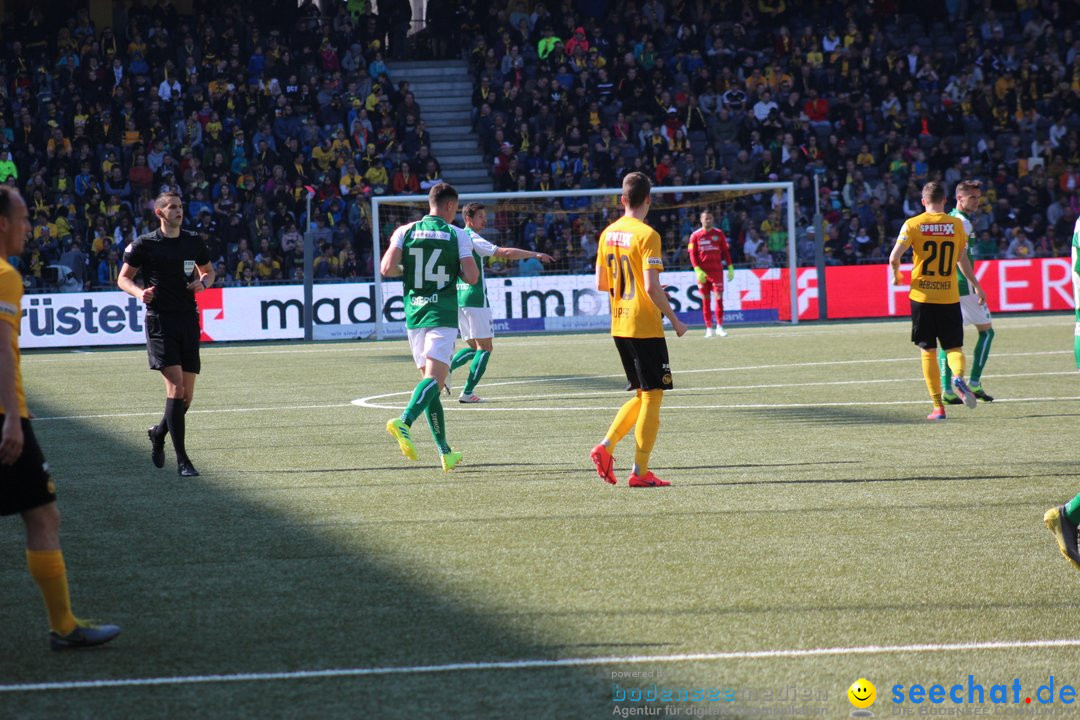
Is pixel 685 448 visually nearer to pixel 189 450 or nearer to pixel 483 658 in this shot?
pixel 189 450

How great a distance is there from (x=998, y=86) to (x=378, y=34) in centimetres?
1589

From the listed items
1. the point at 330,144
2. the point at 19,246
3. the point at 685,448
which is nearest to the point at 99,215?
the point at 330,144

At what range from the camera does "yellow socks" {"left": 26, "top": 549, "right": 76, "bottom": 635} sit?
5.25 m

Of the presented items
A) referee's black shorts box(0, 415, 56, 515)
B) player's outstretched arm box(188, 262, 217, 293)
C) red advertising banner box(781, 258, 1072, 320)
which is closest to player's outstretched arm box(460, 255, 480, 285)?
player's outstretched arm box(188, 262, 217, 293)

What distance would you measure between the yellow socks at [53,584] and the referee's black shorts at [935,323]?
30.2 ft

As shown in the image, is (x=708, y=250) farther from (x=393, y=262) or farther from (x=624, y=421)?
(x=624, y=421)

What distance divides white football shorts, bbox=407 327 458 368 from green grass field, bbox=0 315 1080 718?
85cm

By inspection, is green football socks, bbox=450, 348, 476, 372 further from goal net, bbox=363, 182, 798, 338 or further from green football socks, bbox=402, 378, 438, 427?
goal net, bbox=363, 182, 798, 338

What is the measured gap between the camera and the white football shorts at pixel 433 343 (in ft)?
33.4

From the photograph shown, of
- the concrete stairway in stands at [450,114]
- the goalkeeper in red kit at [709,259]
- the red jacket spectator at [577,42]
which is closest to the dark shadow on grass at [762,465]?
the goalkeeper in red kit at [709,259]

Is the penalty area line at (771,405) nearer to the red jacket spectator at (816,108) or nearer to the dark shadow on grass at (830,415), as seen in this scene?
the dark shadow on grass at (830,415)

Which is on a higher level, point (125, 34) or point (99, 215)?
point (125, 34)

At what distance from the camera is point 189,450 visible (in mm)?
11750

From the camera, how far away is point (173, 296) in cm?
1018
